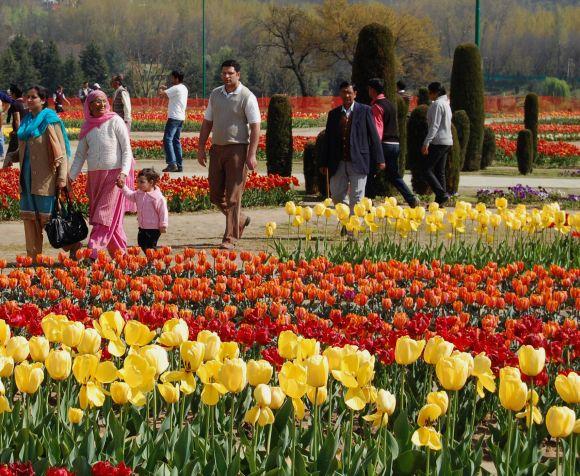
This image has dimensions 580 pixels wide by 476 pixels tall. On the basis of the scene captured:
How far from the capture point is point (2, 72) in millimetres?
67125

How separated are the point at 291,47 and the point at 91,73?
13736 mm

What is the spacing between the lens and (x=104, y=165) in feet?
29.2

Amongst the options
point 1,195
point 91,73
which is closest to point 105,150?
point 1,195

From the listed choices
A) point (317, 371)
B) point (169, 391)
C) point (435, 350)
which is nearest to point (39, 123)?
point (169, 391)

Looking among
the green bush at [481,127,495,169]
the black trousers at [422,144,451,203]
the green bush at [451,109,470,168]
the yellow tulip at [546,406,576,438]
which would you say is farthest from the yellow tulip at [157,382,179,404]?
the green bush at [481,127,495,169]

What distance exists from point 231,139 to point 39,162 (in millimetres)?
1836

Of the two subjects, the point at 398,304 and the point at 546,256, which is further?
the point at 546,256

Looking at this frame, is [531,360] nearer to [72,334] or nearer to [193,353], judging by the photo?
[193,353]

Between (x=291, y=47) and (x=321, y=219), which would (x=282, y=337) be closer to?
(x=321, y=219)

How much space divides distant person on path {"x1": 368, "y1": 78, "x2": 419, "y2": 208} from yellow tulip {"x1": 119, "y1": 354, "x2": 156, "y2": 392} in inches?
348

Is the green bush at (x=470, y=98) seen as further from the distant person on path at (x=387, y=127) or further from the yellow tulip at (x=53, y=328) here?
the yellow tulip at (x=53, y=328)

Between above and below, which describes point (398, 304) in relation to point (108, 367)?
below

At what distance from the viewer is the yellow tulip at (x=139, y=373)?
3406mm

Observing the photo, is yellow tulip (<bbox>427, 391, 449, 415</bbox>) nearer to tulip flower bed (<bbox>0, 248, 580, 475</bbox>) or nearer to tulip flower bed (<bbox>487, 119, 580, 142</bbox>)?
tulip flower bed (<bbox>0, 248, 580, 475</bbox>)
